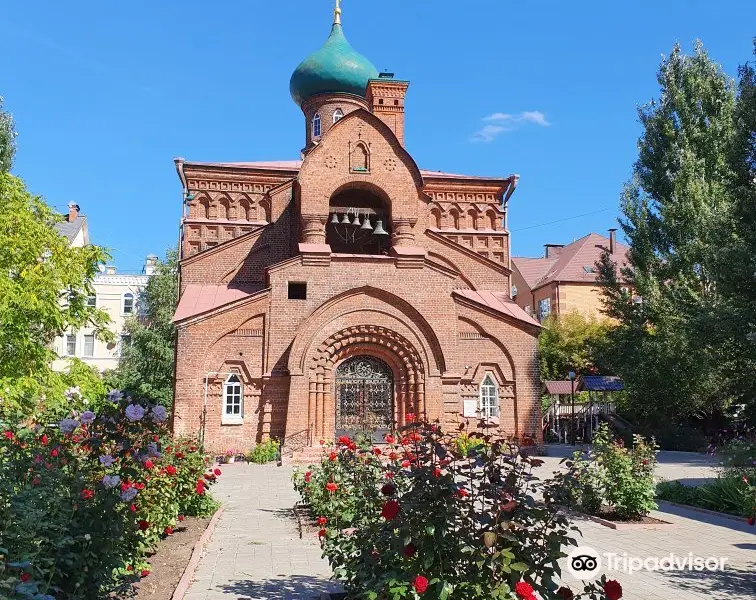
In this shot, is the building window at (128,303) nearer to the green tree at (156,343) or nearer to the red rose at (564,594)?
the green tree at (156,343)

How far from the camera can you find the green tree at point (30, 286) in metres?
12.0

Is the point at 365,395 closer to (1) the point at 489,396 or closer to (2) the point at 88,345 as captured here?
(1) the point at 489,396

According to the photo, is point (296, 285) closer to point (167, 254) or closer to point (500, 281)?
point (500, 281)

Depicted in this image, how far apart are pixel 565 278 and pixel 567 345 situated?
707cm

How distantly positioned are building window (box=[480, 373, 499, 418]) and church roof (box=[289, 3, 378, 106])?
49.1 feet

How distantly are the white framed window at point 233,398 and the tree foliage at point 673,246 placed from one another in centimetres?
1389

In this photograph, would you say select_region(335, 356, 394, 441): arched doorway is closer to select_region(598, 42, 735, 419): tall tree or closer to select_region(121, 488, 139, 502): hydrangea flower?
select_region(598, 42, 735, 419): tall tree

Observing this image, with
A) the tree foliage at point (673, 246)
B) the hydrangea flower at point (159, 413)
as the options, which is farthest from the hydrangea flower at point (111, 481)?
the tree foliage at point (673, 246)

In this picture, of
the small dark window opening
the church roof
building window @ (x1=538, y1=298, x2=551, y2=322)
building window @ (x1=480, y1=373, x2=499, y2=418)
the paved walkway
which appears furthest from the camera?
building window @ (x1=538, y1=298, x2=551, y2=322)

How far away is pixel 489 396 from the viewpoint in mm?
20719

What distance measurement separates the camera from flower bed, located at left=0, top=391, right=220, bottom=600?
387 centimetres

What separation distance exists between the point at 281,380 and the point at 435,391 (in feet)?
14.8

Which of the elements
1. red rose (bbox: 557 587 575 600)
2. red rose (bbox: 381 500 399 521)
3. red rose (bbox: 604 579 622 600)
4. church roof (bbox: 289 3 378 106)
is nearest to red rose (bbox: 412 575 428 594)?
red rose (bbox: 381 500 399 521)

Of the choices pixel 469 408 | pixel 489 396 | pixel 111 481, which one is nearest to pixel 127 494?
pixel 111 481
